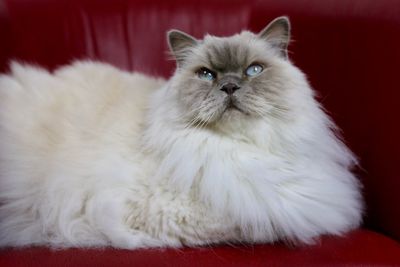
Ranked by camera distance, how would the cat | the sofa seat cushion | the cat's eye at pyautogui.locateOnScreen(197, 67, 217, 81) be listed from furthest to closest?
1. the cat's eye at pyautogui.locateOnScreen(197, 67, 217, 81)
2. the cat
3. the sofa seat cushion

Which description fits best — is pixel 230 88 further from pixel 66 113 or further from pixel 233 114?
pixel 66 113

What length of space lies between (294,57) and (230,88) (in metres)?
0.69

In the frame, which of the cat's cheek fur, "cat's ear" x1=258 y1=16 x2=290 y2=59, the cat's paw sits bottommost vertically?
the cat's paw

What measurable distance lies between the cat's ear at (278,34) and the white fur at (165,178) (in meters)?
0.12

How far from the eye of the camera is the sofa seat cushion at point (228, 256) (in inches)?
42.7

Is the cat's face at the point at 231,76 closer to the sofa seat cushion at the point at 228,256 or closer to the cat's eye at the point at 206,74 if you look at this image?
the cat's eye at the point at 206,74

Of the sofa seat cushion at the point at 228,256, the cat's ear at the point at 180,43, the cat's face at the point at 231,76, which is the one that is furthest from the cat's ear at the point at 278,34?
the sofa seat cushion at the point at 228,256

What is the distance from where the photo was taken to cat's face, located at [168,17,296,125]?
118 cm

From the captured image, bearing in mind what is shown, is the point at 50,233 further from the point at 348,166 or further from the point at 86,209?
the point at 348,166

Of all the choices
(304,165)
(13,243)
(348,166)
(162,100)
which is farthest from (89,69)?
(348,166)

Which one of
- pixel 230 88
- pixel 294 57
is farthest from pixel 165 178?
pixel 294 57

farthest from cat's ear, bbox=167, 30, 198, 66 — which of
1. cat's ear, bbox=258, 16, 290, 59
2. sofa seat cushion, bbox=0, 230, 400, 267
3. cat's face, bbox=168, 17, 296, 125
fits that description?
sofa seat cushion, bbox=0, 230, 400, 267

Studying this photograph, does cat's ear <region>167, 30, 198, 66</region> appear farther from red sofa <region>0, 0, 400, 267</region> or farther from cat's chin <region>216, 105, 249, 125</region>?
red sofa <region>0, 0, 400, 267</region>

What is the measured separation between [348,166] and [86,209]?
838 mm
